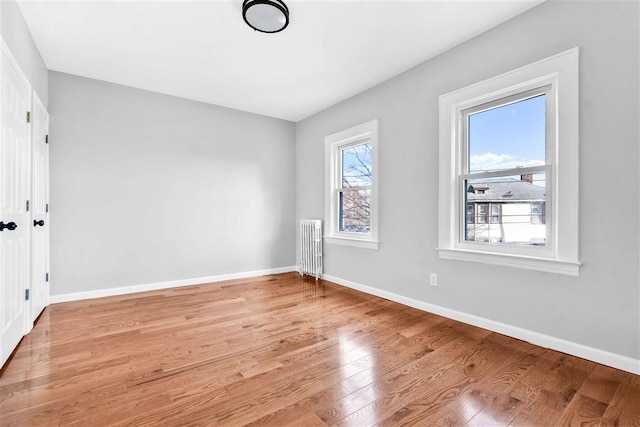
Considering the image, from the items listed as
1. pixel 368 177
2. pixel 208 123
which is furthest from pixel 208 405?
pixel 208 123

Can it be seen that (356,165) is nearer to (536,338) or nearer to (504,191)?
(504,191)

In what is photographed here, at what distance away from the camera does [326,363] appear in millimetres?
2021

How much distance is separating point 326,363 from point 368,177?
250 centimetres

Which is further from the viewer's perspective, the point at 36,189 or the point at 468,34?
the point at 36,189

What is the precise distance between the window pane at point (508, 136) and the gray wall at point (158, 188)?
305cm

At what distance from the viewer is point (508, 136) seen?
255 cm

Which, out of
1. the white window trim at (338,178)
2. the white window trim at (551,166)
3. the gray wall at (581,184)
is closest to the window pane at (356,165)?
the white window trim at (338,178)

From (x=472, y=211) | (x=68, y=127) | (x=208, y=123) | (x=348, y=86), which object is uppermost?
(x=348, y=86)

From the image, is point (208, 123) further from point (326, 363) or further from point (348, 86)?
point (326, 363)

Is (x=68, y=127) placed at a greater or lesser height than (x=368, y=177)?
greater

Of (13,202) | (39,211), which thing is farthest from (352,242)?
(39,211)

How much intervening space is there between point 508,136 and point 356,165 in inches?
76.7

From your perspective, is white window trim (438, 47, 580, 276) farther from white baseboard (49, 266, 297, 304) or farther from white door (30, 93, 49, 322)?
white door (30, 93, 49, 322)

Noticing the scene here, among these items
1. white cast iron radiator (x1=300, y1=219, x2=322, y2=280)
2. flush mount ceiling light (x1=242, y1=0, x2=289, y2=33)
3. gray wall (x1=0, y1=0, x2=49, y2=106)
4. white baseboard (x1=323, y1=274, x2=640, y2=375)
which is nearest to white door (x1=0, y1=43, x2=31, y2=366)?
gray wall (x1=0, y1=0, x2=49, y2=106)
